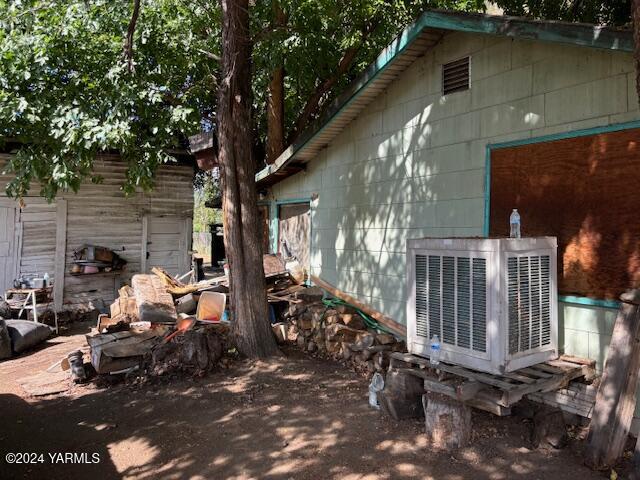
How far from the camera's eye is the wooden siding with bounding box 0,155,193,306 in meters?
9.63

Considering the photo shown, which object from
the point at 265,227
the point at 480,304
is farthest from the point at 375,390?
the point at 265,227

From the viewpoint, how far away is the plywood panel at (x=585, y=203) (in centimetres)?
367

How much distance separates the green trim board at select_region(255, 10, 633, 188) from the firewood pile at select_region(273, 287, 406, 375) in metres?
2.83

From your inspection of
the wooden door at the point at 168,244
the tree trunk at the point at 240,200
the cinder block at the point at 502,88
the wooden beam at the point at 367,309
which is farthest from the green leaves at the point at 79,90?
the cinder block at the point at 502,88

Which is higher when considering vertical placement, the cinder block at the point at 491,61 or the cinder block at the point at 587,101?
the cinder block at the point at 491,61

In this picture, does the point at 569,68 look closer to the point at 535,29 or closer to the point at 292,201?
the point at 535,29

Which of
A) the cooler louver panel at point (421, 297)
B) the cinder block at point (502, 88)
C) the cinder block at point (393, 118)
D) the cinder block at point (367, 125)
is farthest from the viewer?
the cinder block at point (367, 125)

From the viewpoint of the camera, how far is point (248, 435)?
13.5ft

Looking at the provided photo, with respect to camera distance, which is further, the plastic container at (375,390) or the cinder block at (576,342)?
the plastic container at (375,390)

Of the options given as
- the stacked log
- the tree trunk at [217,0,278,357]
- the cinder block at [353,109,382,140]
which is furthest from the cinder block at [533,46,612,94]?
the tree trunk at [217,0,278,357]

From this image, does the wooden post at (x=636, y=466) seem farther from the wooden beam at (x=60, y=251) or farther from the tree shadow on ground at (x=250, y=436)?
the wooden beam at (x=60, y=251)

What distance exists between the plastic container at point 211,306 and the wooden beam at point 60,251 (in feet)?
14.1

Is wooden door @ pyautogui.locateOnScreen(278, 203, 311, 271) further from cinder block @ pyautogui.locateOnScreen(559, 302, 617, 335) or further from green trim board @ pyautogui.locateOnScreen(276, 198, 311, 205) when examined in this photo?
cinder block @ pyautogui.locateOnScreen(559, 302, 617, 335)

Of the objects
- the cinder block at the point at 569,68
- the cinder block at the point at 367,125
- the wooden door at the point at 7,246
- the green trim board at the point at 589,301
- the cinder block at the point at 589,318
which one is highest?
the cinder block at the point at 367,125
